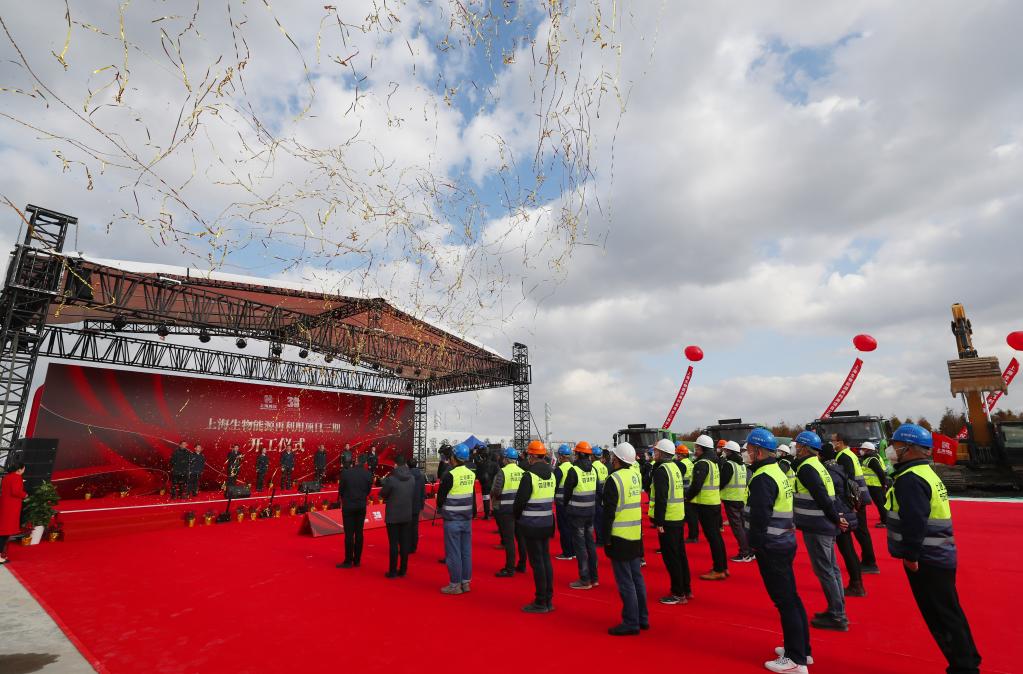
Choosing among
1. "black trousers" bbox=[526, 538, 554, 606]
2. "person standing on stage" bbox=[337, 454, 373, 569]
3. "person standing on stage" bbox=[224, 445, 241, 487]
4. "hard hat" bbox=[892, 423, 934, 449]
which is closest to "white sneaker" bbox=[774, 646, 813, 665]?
"hard hat" bbox=[892, 423, 934, 449]

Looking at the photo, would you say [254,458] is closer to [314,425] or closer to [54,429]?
[314,425]

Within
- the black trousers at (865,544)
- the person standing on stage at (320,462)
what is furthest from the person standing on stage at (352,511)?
the person standing on stage at (320,462)

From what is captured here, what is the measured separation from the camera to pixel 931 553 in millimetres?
3152

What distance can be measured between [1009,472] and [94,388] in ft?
96.4

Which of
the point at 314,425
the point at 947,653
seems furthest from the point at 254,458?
the point at 947,653

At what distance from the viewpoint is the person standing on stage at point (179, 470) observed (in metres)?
16.3

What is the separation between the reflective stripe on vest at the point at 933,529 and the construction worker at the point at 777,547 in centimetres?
65

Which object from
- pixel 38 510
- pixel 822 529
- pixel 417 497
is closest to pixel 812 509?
pixel 822 529

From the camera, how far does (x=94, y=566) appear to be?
7352mm

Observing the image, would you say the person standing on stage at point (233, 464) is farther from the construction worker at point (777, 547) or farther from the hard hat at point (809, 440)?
the hard hat at point (809, 440)

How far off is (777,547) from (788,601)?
369mm

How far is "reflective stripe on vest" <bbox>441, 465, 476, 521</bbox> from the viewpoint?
229 inches

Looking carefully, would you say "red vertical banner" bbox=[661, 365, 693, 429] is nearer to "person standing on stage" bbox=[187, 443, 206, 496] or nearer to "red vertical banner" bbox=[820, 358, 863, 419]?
"red vertical banner" bbox=[820, 358, 863, 419]

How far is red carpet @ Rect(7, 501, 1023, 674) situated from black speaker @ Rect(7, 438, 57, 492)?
3.01 m
